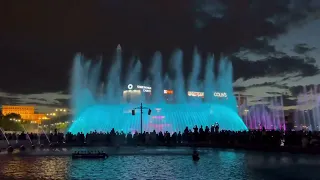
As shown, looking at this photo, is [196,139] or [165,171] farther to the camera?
[196,139]

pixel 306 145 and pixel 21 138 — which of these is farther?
pixel 21 138

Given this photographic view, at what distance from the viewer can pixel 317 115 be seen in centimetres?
6900

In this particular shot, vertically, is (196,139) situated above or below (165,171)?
above

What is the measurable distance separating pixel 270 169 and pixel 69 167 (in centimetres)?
953

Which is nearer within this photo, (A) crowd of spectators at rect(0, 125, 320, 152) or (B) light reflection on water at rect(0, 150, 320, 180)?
(B) light reflection on water at rect(0, 150, 320, 180)

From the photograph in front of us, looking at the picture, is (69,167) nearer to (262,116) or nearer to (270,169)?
(270,169)

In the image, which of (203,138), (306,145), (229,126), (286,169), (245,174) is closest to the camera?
(245,174)

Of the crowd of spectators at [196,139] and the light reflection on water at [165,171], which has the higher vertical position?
the crowd of spectators at [196,139]

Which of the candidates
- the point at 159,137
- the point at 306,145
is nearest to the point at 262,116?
the point at 159,137

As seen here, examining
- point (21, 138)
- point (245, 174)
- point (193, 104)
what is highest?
point (193, 104)

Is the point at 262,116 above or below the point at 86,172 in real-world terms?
above

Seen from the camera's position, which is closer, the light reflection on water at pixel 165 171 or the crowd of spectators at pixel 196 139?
the light reflection on water at pixel 165 171

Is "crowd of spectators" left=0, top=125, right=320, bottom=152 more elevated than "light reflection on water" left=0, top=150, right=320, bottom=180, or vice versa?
"crowd of spectators" left=0, top=125, right=320, bottom=152

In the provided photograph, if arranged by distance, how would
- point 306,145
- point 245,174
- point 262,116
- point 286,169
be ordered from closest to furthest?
point 245,174 < point 286,169 < point 306,145 < point 262,116
